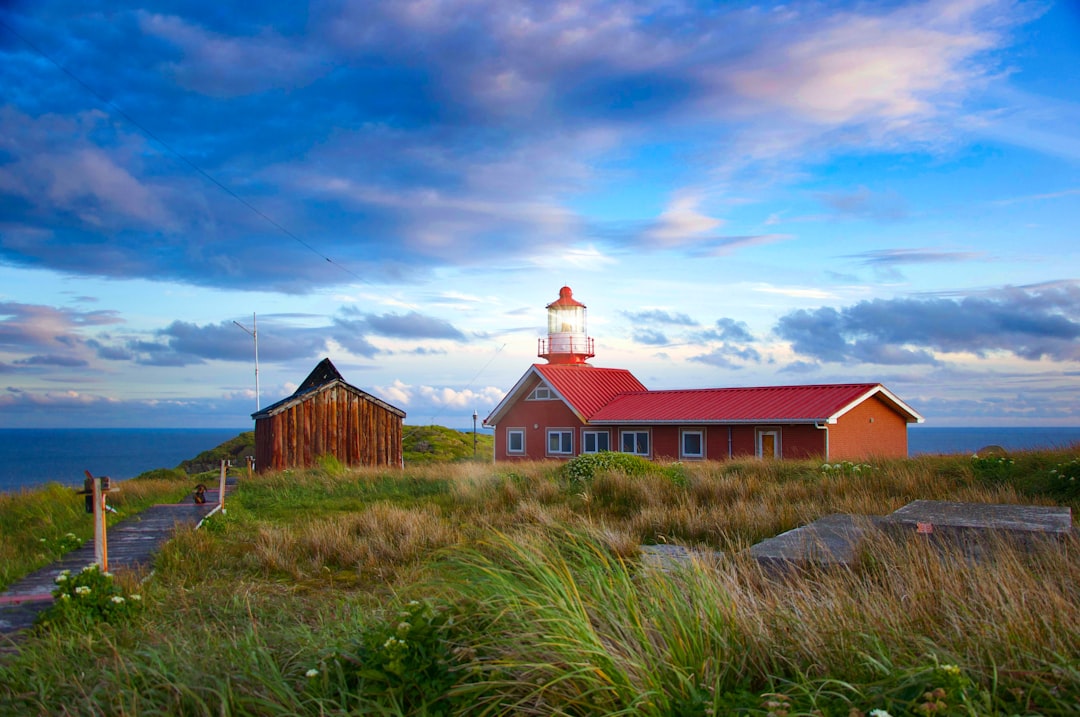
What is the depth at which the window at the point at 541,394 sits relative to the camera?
3350cm

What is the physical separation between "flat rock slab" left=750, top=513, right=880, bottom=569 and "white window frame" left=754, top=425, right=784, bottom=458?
20160 millimetres

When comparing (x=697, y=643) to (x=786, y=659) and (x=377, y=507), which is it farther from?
(x=377, y=507)

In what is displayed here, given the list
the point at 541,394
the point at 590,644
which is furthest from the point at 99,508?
the point at 541,394

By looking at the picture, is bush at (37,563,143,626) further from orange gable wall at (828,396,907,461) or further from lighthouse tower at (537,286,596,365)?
lighthouse tower at (537,286,596,365)

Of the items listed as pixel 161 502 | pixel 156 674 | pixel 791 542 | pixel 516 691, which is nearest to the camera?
pixel 516 691

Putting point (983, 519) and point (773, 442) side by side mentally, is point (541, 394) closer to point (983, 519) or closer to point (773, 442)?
point (773, 442)

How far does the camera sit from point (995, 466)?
38.3 feet

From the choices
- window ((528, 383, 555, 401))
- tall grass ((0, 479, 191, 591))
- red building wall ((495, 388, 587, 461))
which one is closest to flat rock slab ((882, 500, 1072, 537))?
tall grass ((0, 479, 191, 591))

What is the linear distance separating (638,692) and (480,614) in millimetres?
1034

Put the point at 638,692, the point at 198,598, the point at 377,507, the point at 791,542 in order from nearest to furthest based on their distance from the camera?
the point at 638,692 → the point at 198,598 → the point at 791,542 → the point at 377,507

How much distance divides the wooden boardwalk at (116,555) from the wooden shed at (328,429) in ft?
29.9

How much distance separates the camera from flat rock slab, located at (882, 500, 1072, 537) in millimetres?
6133

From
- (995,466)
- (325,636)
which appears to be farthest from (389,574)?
(995,466)

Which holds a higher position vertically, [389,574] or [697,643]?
[697,643]
